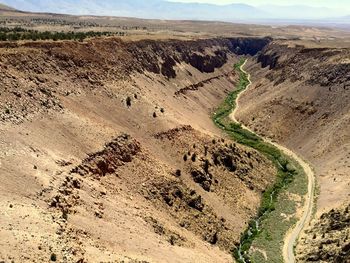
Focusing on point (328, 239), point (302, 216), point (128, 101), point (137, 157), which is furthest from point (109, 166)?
point (302, 216)

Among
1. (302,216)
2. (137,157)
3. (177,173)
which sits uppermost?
(137,157)

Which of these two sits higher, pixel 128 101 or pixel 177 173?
pixel 128 101

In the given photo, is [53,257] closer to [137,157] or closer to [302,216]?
[137,157]

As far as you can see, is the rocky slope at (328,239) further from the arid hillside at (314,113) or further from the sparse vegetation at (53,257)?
the sparse vegetation at (53,257)

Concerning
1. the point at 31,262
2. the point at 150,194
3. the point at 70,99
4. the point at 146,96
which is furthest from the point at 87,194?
the point at 146,96

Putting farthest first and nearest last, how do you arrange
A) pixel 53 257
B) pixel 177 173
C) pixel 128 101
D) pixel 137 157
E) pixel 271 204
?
1. pixel 128 101
2. pixel 271 204
3. pixel 177 173
4. pixel 137 157
5. pixel 53 257

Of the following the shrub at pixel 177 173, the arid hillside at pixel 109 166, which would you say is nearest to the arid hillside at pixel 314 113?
the arid hillside at pixel 109 166
